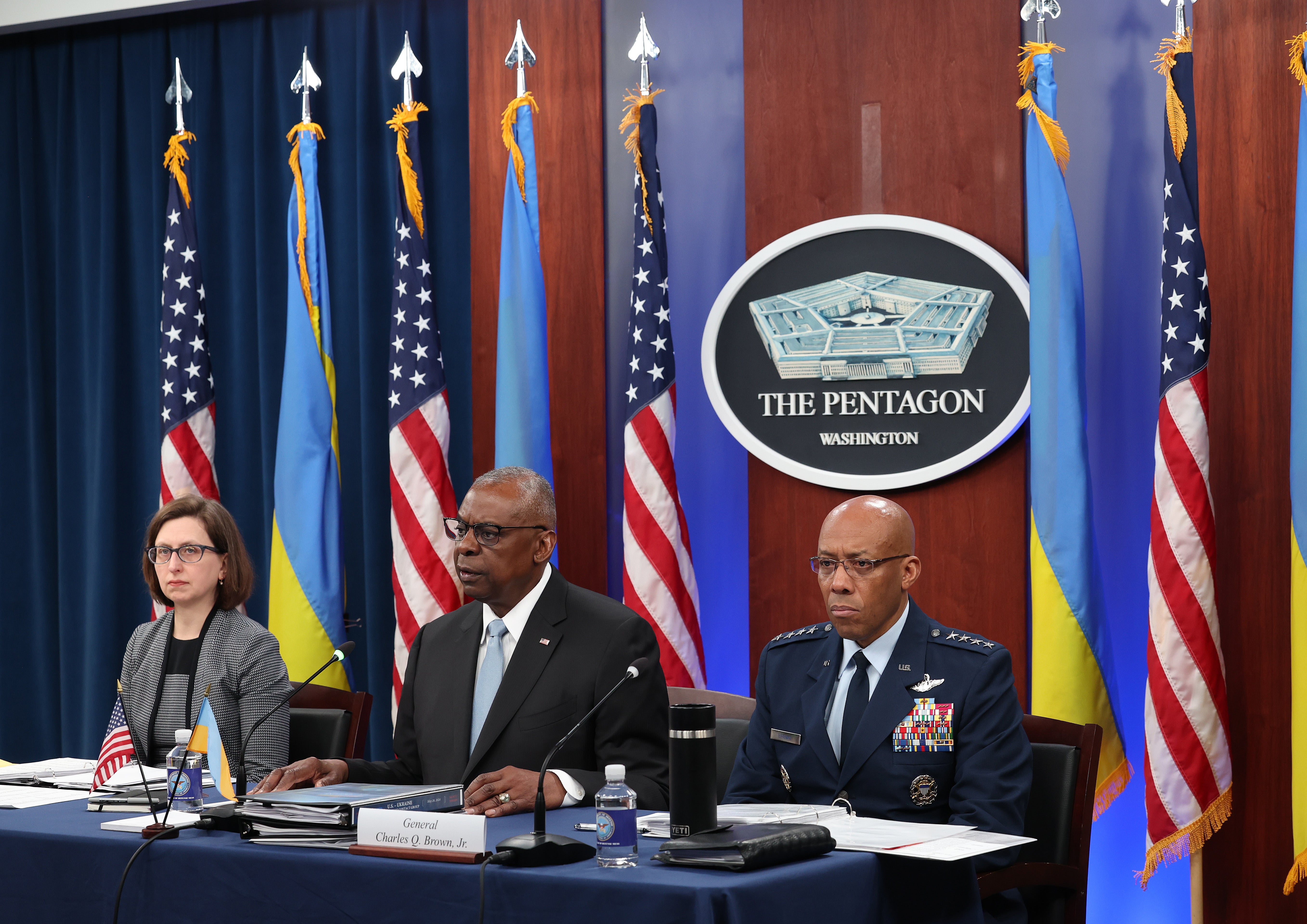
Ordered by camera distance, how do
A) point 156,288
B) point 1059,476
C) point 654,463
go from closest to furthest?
point 1059,476 → point 654,463 → point 156,288

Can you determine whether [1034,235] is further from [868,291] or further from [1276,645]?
[1276,645]

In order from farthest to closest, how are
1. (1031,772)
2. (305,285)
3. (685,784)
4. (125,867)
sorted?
(305,285) → (1031,772) → (125,867) → (685,784)

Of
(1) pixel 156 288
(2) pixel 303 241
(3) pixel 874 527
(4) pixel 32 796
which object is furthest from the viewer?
(1) pixel 156 288

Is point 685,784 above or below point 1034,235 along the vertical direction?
below

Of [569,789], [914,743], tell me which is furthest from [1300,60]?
[569,789]

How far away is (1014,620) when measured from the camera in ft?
13.9

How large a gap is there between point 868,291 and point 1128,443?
0.93m

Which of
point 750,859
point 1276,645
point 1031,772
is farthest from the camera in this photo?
point 1276,645

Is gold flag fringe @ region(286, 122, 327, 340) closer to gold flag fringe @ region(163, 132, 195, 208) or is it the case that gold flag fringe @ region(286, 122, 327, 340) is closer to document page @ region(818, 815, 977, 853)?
gold flag fringe @ region(163, 132, 195, 208)

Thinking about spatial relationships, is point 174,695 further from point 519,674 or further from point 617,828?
point 617,828

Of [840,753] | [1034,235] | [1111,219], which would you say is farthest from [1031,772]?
[1111,219]

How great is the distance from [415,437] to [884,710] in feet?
7.70

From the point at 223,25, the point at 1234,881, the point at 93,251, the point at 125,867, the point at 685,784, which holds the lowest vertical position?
the point at 1234,881

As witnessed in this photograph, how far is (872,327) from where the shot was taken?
4379 millimetres
